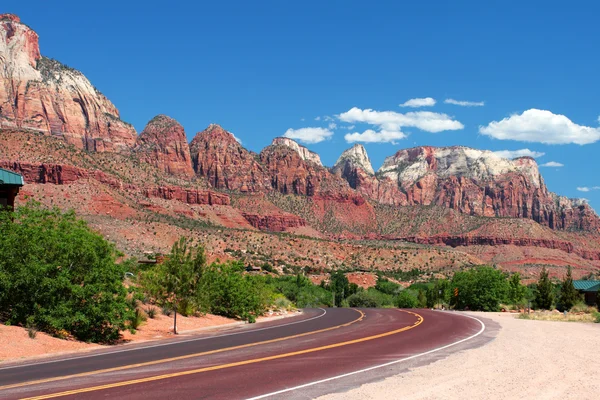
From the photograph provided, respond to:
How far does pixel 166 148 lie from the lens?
176 meters

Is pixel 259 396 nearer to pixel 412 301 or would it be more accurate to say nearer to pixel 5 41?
pixel 412 301

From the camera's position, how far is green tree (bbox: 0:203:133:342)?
2016 centimetres

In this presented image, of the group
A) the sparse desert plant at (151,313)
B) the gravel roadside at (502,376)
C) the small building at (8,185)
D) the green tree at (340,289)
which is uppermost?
the small building at (8,185)

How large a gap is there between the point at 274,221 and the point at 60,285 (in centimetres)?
14008

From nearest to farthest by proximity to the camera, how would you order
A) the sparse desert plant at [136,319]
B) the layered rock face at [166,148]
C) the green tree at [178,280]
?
the sparse desert plant at [136,319], the green tree at [178,280], the layered rock face at [166,148]

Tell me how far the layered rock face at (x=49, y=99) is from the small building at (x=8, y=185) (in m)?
119

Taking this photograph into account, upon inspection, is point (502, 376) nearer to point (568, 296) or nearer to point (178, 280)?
point (178, 280)

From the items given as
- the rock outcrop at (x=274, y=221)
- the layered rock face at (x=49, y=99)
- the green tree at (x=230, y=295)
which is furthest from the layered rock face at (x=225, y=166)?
the green tree at (x=230, y=295)

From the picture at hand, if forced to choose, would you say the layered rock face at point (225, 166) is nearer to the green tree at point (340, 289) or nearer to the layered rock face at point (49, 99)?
the layered rock face at point (49, 99)

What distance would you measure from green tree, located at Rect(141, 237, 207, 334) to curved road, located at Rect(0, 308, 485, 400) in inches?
166

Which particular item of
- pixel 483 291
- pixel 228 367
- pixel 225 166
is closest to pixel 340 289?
pixel 483 291

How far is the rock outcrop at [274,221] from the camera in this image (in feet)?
513

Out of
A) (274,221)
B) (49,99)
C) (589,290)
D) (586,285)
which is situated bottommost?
(589,290)

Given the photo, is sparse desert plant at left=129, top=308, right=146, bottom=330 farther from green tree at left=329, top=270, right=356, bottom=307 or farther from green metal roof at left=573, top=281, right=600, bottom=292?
green tree at left=329, top=270, right=356, bottom=307
